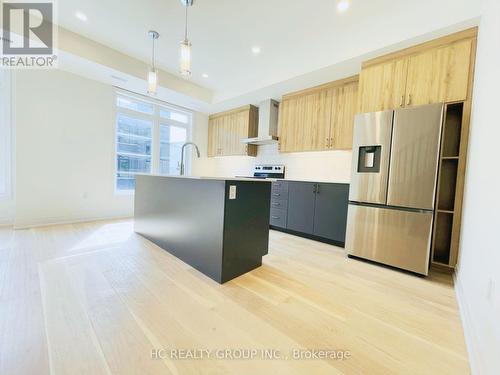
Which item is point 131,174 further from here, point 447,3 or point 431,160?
point 447,3

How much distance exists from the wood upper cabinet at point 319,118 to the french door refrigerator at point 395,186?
70 cm

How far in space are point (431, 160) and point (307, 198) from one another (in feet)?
5.43

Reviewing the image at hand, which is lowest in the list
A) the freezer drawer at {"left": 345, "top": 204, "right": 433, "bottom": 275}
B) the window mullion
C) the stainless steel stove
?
the freezer drawer at {"left": 345, "top": 204, "right": 433, "bottom": 275}

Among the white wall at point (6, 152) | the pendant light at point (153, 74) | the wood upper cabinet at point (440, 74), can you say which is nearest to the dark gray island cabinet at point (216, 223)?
the pendant light at point (153, 74)

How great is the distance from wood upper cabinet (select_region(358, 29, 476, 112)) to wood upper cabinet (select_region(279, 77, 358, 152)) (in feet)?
1.73

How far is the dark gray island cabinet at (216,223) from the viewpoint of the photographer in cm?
194

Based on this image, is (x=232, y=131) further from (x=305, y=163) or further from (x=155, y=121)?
(x=305, y=163)

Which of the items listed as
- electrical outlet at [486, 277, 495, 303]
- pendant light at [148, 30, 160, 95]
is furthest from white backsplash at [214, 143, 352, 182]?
pendant light at [148, 30, 160, 95]

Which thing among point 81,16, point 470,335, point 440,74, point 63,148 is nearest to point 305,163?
point 440,74

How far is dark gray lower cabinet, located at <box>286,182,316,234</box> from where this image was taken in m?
3.41

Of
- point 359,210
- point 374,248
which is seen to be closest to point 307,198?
point 359,210

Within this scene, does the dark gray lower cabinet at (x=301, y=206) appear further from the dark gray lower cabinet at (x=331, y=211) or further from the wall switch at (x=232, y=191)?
the wall switch at (x=232, y=191)

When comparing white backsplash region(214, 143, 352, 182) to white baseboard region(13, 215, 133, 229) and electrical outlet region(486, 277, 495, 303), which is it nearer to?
electrical outlet region(486, 277, 495, 303)

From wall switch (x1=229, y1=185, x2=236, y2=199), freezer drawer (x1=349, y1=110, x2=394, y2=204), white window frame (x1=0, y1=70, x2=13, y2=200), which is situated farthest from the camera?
white window frame (x1=0, y1=70, x2=13, y2=200)
